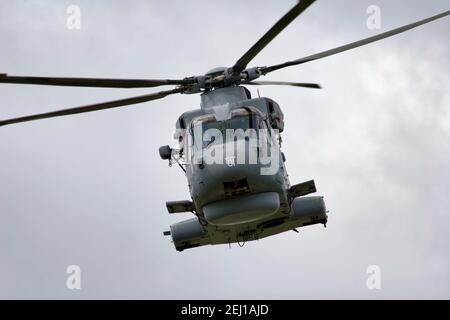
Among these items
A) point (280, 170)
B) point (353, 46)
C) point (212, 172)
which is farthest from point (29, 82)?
point (353, 46)

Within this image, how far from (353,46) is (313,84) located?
169cm

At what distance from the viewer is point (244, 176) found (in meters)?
20.2

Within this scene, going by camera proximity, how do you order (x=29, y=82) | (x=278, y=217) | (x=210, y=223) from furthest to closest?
(x=278, y=217) < (x=210, y=223) < (x=29, y=82)

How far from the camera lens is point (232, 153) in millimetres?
20281

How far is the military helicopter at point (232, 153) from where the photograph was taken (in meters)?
20.4

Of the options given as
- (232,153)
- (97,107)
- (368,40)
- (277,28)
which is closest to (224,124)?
(232,153)

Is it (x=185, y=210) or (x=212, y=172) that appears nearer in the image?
(x=212, y=172)

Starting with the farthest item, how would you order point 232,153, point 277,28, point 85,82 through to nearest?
point 85,82, point 232,153, point 277,28

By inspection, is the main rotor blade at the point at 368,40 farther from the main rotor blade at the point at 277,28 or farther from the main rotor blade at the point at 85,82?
the main rotor blade at the point at 85,82

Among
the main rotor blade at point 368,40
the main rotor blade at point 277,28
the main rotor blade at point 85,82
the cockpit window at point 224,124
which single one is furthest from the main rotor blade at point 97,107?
the main rotor blade at point 368,40

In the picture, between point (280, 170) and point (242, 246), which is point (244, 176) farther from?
point (242, 246)

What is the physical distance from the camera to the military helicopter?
20375 millimetres

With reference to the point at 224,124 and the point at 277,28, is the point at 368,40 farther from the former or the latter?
the point at 224,124

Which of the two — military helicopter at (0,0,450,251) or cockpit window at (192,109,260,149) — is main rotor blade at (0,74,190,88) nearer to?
military helicopter at (0,0,450,251)
